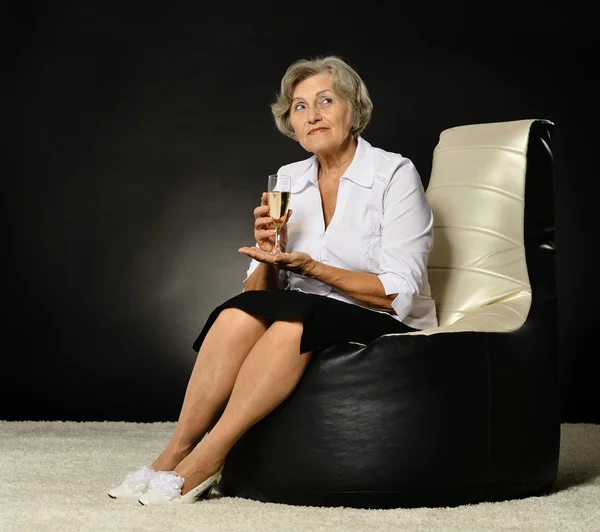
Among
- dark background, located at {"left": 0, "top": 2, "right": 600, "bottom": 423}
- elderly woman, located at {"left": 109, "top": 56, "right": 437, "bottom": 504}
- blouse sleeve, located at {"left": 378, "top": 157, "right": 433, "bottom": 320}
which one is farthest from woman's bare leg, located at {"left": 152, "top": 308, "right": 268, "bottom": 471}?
dark background, located at {"left": 0, "top": 2, "right": 600, "bottom": 423}

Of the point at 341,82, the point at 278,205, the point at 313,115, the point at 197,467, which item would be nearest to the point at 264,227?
the point at 278,205

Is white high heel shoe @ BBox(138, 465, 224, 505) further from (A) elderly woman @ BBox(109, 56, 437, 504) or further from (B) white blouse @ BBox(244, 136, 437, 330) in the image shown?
(B) white blouse @ BBox(244, 136, 437, 330)

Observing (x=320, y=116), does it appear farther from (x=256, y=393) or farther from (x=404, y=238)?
(x=256, y=393)

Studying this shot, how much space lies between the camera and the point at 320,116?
2.82 meters

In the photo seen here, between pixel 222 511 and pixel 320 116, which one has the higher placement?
pixel 320 116

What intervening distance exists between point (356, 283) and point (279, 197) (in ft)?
1.09

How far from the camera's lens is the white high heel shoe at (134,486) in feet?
7.88

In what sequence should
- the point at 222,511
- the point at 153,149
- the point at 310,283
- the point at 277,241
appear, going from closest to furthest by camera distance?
the point at 222,511, the point at 277,241, the point at 310,283, the point at 153,149

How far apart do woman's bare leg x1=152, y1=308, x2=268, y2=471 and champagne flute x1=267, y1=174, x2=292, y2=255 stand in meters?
0.21

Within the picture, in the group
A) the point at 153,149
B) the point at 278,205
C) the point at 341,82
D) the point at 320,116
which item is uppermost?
the point at 341,82

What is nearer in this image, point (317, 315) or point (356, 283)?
point (317, 315)

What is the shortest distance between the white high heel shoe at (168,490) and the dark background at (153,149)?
1.91 metres

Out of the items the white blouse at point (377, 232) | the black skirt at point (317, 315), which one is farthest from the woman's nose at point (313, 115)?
the black skirt at point (317, 315)

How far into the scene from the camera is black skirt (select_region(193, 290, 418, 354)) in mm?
2346
